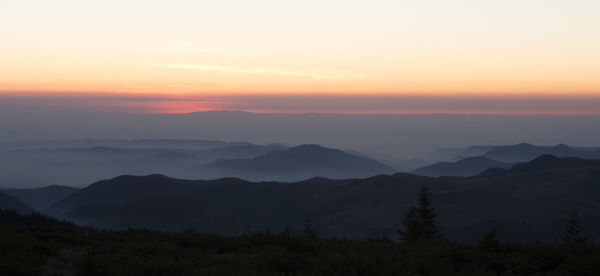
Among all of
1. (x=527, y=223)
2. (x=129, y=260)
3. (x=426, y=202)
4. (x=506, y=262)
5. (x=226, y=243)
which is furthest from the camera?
(x=527, y=223)

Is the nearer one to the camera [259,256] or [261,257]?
[261,257]

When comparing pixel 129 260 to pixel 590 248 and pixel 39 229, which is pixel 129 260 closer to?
pixel 39 229

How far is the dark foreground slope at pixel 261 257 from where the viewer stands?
1002 centimetres

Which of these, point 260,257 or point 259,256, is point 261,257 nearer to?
point 260,257

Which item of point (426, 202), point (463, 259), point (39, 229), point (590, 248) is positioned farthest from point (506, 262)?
point (426, 202)

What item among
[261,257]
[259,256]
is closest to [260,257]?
[261,257]

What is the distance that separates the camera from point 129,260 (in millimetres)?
10695

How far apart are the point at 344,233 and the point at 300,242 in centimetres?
14292

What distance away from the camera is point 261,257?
11.9 meters

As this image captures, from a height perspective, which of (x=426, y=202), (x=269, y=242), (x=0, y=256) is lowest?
(x=426, y=202)

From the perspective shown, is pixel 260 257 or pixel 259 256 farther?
pixel 259 256

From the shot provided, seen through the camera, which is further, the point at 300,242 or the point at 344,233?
the point at 344,233

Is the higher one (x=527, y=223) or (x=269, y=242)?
(x=269, y=242)

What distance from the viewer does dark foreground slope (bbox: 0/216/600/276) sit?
32.9 feet
